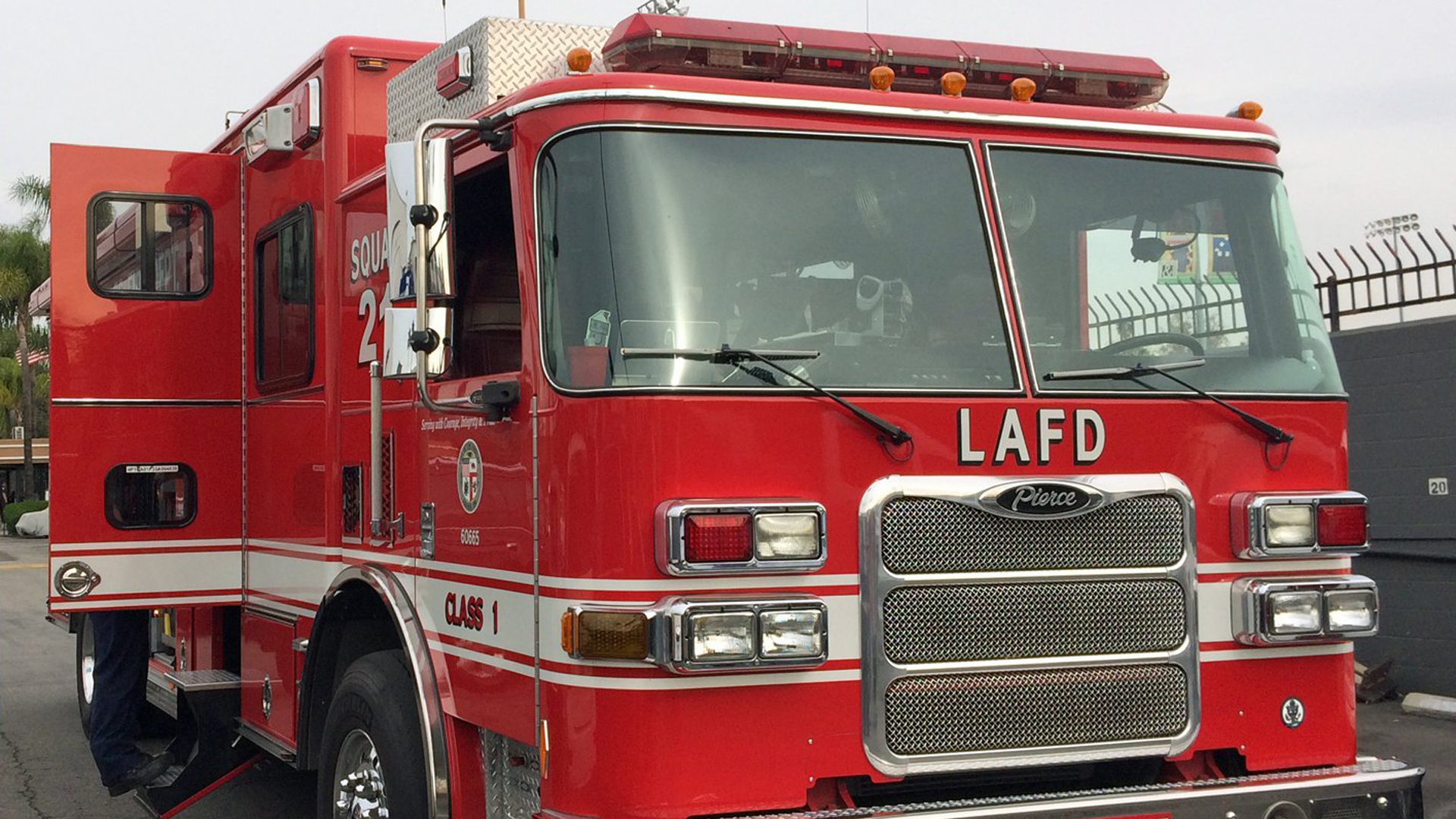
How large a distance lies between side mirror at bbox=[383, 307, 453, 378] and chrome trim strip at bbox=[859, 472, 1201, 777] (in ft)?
3.97

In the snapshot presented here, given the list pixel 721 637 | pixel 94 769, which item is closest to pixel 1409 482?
pixel 721 637

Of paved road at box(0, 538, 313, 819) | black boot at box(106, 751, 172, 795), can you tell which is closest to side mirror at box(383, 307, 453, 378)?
black boot at box(106, 751, 172, 795)

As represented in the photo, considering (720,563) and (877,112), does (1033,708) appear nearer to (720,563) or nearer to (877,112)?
(720,563)

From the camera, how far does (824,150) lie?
4.36m

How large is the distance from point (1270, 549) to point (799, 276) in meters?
1.56

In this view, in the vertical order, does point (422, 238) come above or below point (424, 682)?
above

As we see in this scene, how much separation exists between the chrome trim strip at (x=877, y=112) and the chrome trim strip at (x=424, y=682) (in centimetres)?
160

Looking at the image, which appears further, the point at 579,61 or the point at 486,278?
the point at 486,278

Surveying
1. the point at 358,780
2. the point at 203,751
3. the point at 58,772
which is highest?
the point at 358,780

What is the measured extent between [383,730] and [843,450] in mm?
1830

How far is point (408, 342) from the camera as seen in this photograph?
14.0ft

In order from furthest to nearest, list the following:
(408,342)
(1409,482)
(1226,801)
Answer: (1409,482) → (408,342) → (1226,801)

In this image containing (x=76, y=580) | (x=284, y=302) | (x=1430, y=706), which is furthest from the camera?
(x=1430, y=706)

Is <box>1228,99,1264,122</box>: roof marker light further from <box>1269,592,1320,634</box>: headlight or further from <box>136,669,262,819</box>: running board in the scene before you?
<box>136,669,262,819</box>: running board
